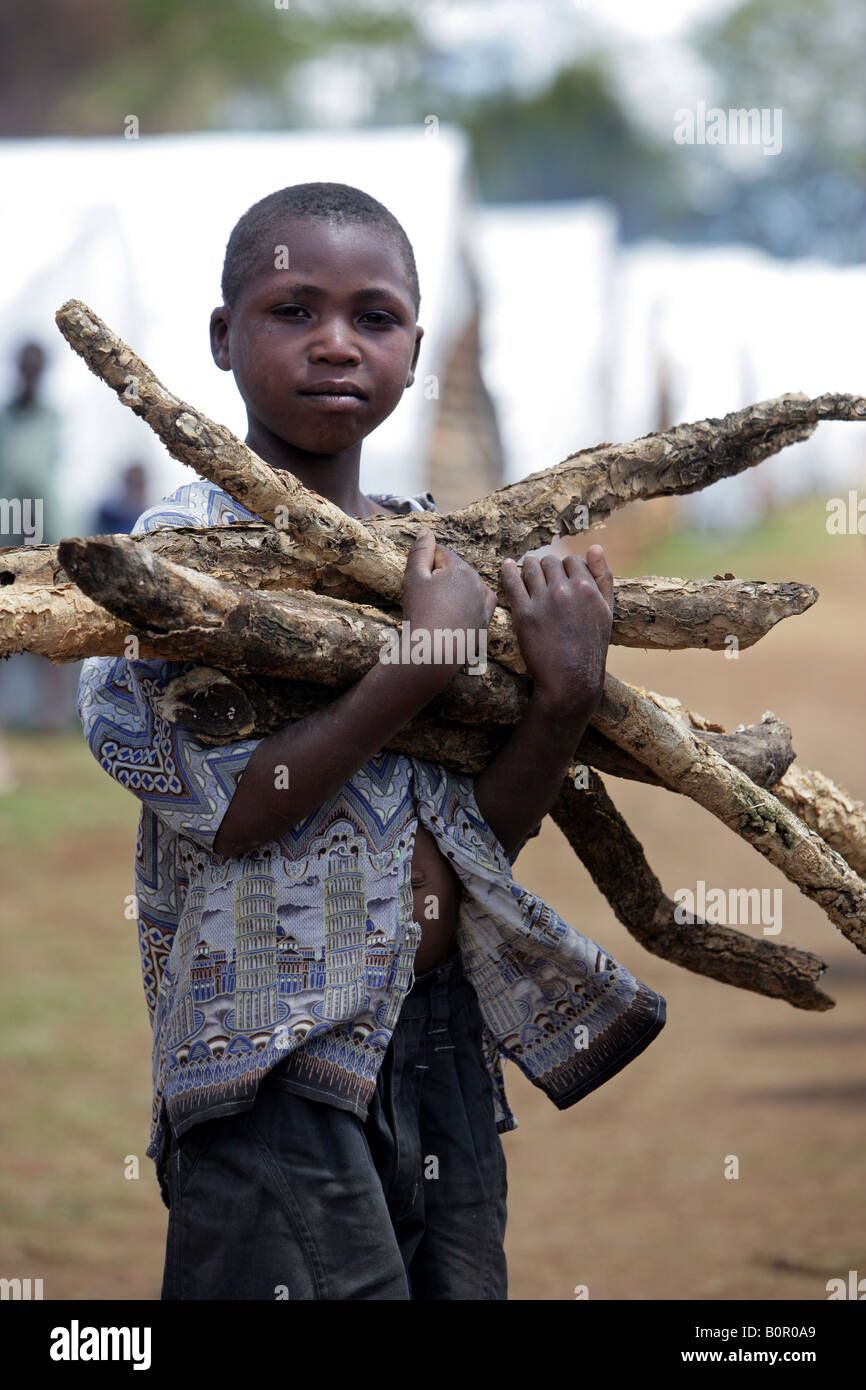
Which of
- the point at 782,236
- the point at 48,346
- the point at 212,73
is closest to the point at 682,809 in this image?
the point at 48,346

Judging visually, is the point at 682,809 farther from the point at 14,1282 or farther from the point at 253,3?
the point at 253,3

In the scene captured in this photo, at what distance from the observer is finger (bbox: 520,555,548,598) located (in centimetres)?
148

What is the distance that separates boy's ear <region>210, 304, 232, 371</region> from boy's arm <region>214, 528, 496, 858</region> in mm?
439

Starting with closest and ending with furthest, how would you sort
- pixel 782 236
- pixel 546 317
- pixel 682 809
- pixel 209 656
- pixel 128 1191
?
pixel 209 656
pixel 128 1191
pixel 682 809
pixel 546 317
pixel 782 236

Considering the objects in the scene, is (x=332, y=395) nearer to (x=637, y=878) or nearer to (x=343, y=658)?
(x=343, y=658)

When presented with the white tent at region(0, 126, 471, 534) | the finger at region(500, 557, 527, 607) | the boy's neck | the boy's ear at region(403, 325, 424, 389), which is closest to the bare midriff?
the finger at region(500, 557, 527, 607)

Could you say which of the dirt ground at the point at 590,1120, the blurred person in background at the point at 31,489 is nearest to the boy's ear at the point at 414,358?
the dirt ground at the point at 590,1120

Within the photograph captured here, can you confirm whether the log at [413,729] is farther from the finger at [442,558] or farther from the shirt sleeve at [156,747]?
the finger at [442,558]

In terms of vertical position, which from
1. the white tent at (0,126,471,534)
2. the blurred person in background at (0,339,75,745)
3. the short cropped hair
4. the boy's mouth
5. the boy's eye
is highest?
the white tent at (0,126,471,534)

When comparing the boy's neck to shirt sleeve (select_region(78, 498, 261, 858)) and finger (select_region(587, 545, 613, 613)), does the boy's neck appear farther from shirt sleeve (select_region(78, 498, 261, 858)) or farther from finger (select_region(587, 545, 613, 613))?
finger (select_region(587, 545, 613, 613))

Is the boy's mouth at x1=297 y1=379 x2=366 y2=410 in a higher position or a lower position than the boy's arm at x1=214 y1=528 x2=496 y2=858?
higher

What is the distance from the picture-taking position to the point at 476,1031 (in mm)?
1634

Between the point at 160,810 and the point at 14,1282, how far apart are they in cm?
183

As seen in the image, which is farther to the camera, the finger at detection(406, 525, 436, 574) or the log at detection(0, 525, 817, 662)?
the finger at detection(406, 525, 436, 574)
